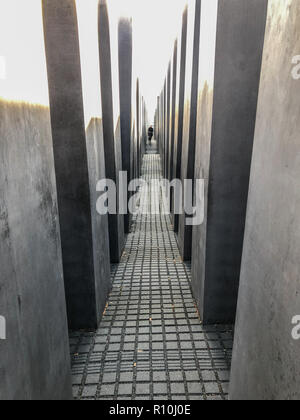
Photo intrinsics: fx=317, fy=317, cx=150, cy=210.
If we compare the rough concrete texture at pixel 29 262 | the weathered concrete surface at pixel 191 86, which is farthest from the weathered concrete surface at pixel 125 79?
the rough concrete texture at pixel 29 262

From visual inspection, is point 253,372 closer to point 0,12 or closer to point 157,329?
point 157,329

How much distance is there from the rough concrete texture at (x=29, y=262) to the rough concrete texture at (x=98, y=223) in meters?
1.89

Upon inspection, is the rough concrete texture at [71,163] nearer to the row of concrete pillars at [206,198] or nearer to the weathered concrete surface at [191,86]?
the row of concrete pillars at [206,198]

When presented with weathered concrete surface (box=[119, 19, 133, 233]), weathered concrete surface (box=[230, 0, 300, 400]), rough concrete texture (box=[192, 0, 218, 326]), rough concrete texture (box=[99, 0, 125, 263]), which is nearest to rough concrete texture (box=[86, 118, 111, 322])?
rough concrete texture (box=[99, 0, 125, 263])

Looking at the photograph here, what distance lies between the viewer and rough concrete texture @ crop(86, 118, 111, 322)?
484 centimetres

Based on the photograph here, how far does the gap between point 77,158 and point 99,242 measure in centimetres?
159

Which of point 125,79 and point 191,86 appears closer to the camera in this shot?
point 191,86

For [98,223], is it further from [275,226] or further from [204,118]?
[275,226]

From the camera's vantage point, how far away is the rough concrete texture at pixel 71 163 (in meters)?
4.08

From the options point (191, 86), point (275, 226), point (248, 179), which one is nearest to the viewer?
point (275, 226)

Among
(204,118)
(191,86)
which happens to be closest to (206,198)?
(204,118)

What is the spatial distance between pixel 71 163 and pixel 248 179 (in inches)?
102

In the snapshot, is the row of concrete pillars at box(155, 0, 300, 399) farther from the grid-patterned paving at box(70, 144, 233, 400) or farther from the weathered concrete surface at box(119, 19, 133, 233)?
the weathered concrete surface at box(119, 19, 133, 233)

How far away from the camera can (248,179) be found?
467 centimetres
